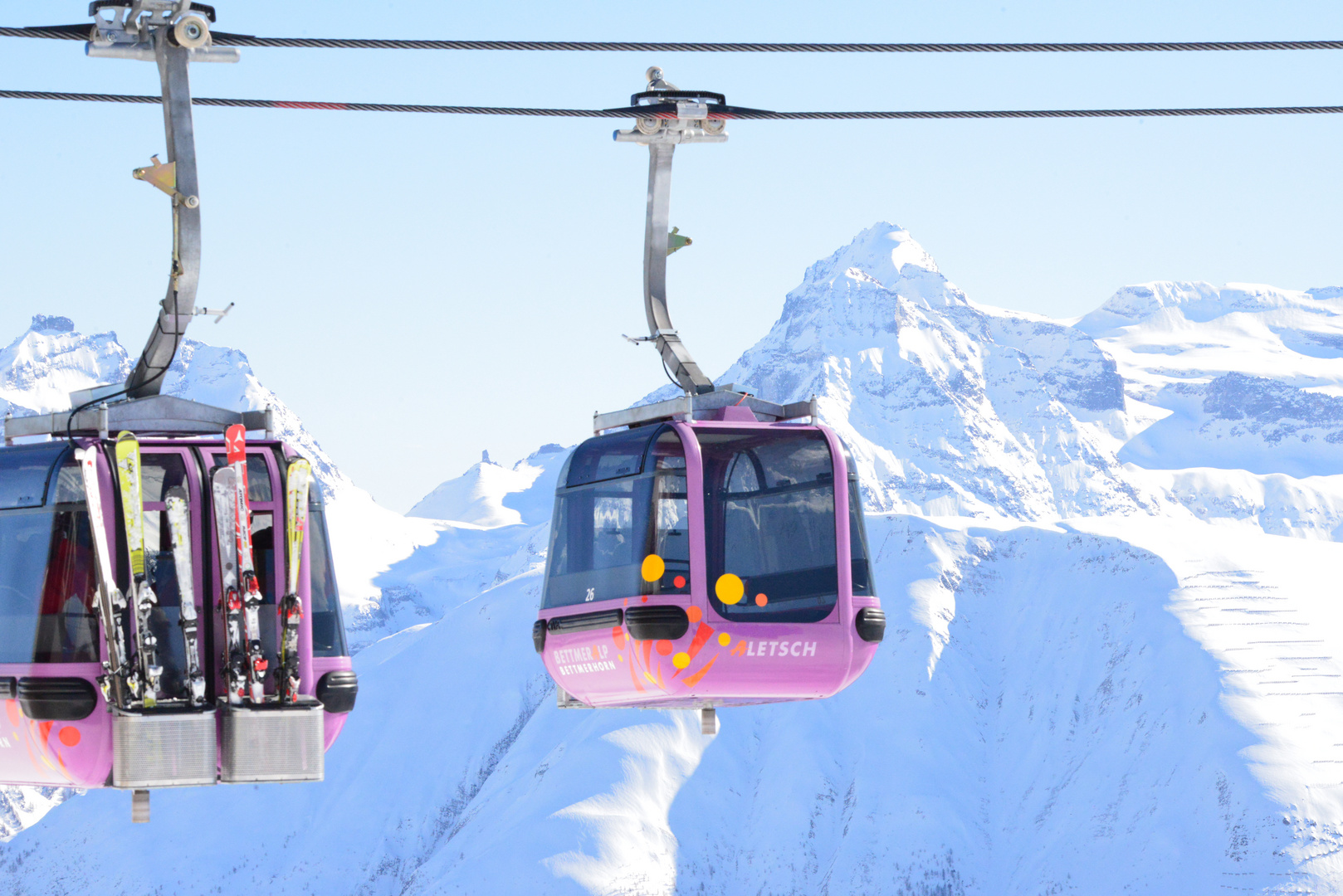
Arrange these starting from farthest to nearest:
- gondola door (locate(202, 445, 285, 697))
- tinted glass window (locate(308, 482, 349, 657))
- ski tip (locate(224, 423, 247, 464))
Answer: tinted glass window (locate(308, 482, 349, 657)), gondola door (locate(202, 445, 285, 697)), ski tip (locate(224, 423, 247, 464))

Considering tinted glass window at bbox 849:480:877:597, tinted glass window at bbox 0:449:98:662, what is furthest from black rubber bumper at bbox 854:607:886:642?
tinted glass window at bbox 0:449:98:662

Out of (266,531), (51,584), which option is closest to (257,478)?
(266,531)

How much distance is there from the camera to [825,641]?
1534 centimetres

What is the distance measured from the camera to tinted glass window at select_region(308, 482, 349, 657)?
13461 millimetres

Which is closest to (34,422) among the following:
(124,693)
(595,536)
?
(124,693)

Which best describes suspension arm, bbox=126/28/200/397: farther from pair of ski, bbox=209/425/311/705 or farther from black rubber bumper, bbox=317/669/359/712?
black rubber bumper, bbox=317/669/359/712

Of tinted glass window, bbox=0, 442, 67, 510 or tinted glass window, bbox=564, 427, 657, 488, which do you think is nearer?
tinted glass window, bbox=0, 442, 67, 510

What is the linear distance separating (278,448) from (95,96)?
124 inches

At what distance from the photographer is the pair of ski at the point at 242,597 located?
40.9 ft

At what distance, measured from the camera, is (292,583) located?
12.9m

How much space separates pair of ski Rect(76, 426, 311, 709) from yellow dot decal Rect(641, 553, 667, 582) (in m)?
3.39

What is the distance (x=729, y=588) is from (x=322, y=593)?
10.8ft

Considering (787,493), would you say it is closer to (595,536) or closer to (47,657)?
(595,536)

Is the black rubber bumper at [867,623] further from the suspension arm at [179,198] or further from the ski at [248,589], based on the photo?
the suspension arm at [179,198]
